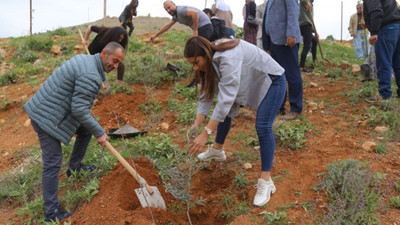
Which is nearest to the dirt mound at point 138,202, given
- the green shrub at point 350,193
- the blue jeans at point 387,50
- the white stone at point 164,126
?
the green shrub at point 350,193

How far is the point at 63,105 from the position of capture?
105 inches

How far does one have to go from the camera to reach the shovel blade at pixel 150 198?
9.17 feet

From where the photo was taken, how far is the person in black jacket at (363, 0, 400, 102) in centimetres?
425

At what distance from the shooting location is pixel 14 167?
4.07 metres

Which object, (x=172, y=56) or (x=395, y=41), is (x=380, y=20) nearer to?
(x=395, y=41)

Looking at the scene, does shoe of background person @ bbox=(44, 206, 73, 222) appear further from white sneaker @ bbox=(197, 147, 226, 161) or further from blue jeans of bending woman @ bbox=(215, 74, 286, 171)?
blue jeans of bending woman @ bbox=(215, 74, 286, 171)

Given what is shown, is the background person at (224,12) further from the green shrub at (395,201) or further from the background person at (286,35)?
the green shrub at (395,201)

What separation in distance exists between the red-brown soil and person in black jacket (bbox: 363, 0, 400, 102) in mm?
582

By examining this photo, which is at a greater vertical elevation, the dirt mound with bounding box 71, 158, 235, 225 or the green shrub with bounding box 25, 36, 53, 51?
the green shrub with bounding box 25, 36, 53, 51

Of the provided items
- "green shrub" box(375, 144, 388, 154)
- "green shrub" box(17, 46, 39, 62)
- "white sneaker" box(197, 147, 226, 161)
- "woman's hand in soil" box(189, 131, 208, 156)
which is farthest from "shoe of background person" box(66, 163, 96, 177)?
"green shrub" box(17, 46, 39, 62)

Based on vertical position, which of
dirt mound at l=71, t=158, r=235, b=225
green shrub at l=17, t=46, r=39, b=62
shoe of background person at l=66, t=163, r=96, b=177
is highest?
green shrub at l=17, t=46, r=39, b=62

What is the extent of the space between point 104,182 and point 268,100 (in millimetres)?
1684

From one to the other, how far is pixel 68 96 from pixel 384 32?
3.96 metres

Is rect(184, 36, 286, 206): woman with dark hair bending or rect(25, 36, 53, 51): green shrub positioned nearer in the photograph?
rect(184, 36, 286, 206): woman with dark hair bending
